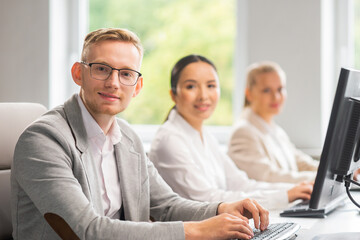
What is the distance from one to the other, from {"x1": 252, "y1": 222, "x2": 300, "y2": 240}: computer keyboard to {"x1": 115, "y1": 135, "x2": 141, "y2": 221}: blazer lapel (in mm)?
385

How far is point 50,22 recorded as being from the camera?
3.51 metres

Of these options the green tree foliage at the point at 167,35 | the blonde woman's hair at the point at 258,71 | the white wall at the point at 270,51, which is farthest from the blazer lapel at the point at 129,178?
the green tree foliage at the point at 167,35

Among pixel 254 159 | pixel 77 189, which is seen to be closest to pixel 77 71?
pixel 77 189

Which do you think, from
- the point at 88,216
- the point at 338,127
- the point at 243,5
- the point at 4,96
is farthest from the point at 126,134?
the point at 243,5

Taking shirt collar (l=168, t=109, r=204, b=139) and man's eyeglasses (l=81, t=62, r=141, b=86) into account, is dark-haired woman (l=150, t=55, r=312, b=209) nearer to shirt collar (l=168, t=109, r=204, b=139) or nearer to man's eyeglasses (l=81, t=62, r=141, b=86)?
shirt collar (l=168, t=109, r=204, b=139)

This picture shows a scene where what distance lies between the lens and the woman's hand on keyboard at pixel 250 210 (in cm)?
141

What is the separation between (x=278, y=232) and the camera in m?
1.33

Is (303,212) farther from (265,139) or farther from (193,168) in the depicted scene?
(265,139)

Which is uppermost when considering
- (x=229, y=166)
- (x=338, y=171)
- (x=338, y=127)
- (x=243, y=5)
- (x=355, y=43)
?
(x=243, y=5)

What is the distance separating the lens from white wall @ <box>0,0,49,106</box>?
135 inches

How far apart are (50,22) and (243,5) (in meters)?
1.36

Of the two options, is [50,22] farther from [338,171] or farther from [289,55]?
[338,171]

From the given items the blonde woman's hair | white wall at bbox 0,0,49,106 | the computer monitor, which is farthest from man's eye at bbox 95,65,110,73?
white wall at bbox 0,0,49,106

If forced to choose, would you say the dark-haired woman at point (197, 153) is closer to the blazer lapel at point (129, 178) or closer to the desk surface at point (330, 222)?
the desk surface at point (330, 222)
